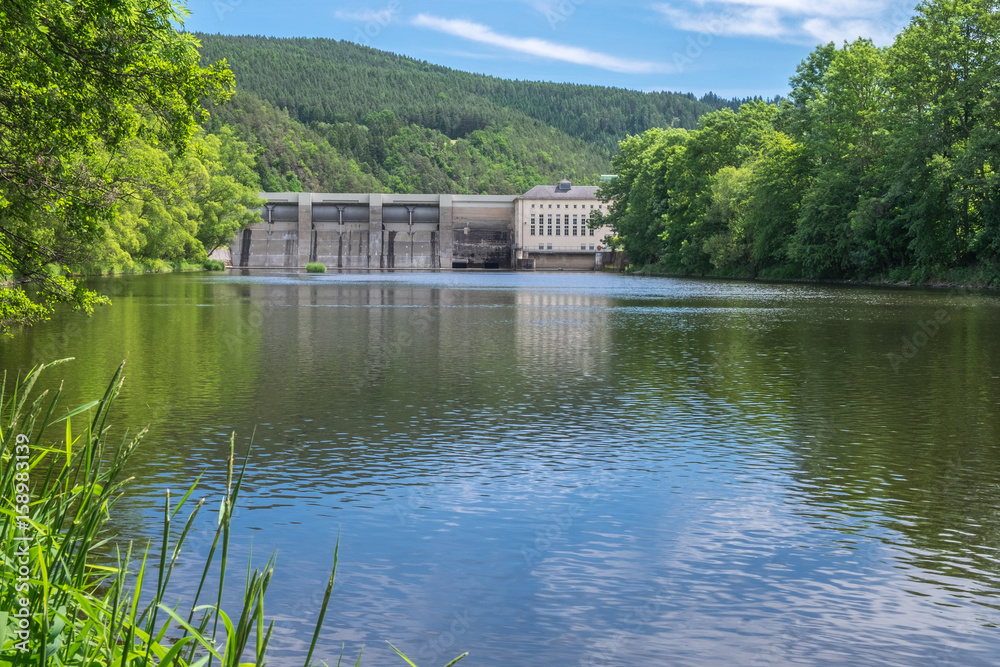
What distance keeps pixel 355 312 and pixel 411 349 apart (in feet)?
38.8

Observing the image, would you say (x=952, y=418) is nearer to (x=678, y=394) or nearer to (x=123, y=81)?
(x=678, y=394)

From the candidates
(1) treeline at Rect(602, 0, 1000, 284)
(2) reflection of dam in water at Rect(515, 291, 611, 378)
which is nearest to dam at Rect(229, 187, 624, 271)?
(1) treeline at Rect(602, 0, 1000, 284)

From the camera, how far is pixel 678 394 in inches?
540

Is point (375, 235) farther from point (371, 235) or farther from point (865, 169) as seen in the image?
point (865, 169)

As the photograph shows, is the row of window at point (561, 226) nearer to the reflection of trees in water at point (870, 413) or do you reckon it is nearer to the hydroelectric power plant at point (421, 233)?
the hydroelectric power plant at point (421, 233)

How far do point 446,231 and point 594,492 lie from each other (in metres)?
122

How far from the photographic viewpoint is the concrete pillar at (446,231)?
128m

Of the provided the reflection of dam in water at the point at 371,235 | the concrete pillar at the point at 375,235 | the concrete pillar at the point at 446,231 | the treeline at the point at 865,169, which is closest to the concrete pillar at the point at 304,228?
the reflection of dam in water at the point at 371,235

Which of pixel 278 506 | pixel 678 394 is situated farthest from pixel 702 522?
pixel 678 394

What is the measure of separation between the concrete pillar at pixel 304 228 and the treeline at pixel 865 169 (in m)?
56.4

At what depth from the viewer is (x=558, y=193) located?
138 m

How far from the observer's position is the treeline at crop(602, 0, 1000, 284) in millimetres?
47781

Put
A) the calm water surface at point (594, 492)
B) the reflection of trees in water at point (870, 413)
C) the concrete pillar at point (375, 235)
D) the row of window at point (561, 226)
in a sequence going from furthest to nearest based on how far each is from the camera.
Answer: the row of window at point (561, 226)
the concrete pillar at point (375, 235)
the reflection of trees in water at point (870, 413)
the calm water surface at point (594, 492)

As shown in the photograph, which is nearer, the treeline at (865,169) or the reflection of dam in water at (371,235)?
the treeline at (865,169)
